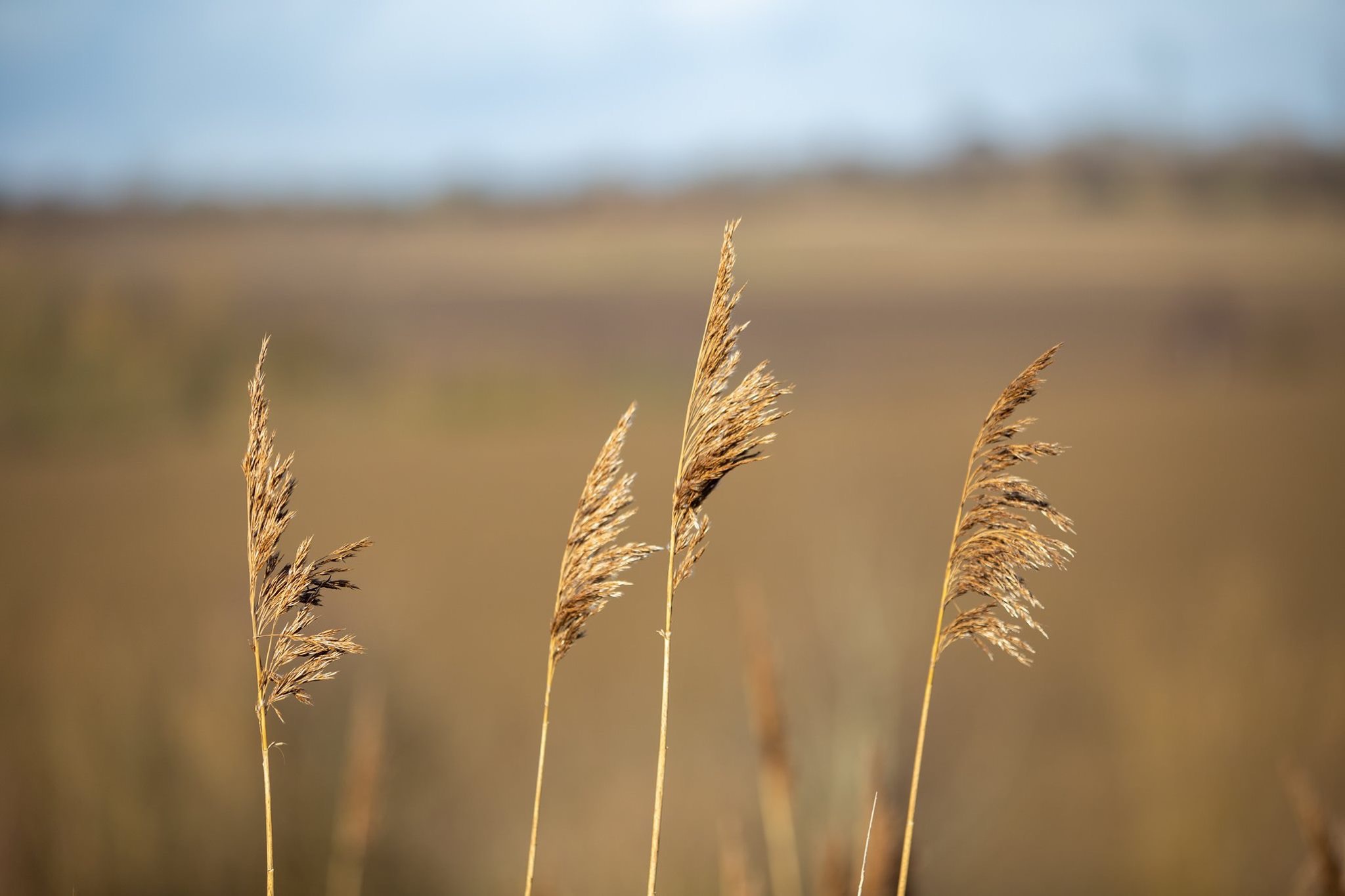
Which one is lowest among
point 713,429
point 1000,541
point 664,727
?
point 664,727

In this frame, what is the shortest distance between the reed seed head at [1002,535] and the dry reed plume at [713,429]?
33 cm

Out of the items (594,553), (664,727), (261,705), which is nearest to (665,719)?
(664,727)

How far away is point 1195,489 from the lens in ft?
61.9

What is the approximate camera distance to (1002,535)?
4.77ft

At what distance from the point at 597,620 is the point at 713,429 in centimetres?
1300

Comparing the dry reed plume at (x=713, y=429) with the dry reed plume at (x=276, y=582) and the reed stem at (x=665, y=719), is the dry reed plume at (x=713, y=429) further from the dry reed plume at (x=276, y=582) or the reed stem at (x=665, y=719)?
the dry reed plume at (x=276, y=582)

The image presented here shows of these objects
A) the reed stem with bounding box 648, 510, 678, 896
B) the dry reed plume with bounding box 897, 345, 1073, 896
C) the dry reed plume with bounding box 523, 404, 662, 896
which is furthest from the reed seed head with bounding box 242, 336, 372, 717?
the dry reed plume with bounding box 897, 345, 1073, 896

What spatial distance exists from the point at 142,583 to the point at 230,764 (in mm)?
8298

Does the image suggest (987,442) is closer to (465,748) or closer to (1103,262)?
(465,748)

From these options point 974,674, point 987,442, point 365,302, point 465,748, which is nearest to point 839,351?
point 365,302

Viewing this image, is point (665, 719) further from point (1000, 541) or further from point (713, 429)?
point (1000, 541)

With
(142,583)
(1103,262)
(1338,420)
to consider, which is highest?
(1103,262)

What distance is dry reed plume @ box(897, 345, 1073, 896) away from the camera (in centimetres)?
140

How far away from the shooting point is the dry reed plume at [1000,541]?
1.40 m
